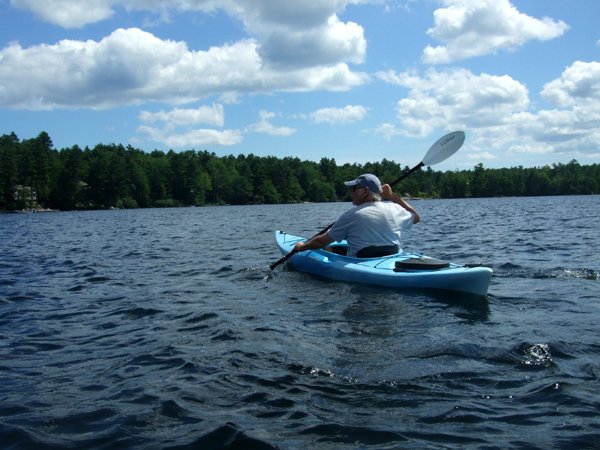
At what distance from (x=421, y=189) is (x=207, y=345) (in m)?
133

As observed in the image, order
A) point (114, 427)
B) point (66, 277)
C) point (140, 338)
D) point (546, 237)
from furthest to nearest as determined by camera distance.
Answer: point (546, 237) < point (66, 277) < point (140, 338) < point (114, 427)

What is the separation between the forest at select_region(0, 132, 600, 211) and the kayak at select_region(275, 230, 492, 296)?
78.4 metres

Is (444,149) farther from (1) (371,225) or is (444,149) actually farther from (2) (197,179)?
(2) (197,179)

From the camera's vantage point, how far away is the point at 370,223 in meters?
7.94

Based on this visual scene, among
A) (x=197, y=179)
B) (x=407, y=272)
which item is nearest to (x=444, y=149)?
(x=407, y=272)

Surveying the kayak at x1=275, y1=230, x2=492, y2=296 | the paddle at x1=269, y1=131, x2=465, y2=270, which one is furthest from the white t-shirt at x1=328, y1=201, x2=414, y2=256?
the paddle at x1=269, y1=131, x2=465, y2=270

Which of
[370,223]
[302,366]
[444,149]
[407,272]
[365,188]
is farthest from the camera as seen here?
[444,149]

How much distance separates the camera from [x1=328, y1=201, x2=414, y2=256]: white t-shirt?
779 centimetres

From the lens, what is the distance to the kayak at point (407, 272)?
23.2 feet

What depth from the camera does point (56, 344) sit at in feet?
17.8

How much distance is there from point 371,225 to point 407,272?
919 millimetres

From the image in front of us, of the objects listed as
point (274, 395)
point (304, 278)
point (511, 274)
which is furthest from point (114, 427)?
point (511, 274)

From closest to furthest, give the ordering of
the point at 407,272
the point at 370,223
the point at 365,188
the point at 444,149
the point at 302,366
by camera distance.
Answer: the point at 302,366
the point at 407,272
the point at 365,188
the point at 370,223
the point at 444,149

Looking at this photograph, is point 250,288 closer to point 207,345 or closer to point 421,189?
point 207,345
